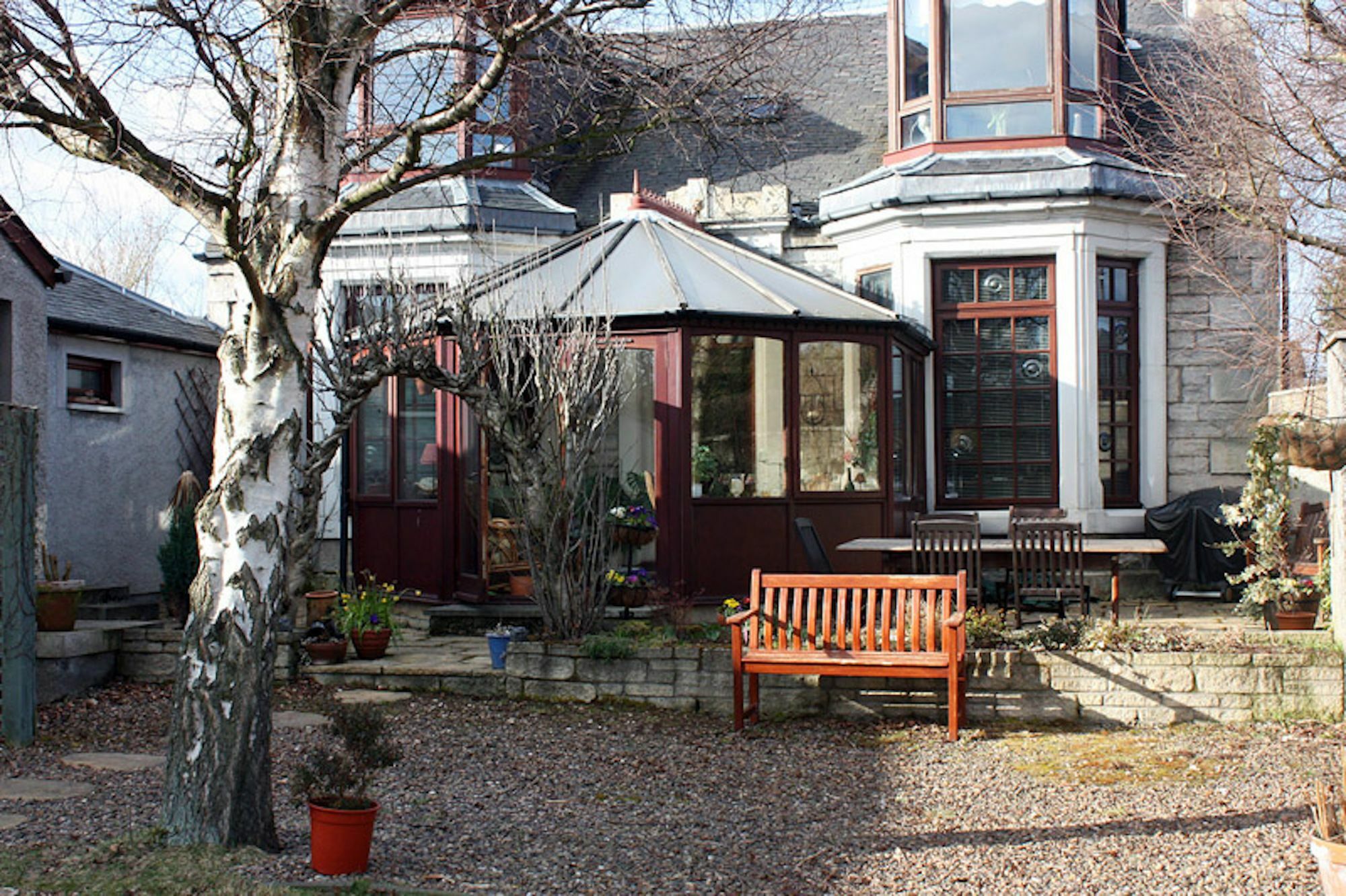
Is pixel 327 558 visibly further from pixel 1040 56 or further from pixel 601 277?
pixel 1040 56

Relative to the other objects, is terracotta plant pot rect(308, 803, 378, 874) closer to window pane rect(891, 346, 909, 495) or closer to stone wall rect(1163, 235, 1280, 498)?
window pane rect(891, 346, 909, 495)

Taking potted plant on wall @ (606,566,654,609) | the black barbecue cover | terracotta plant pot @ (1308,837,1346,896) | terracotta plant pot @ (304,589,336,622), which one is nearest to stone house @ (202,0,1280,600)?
the black barbecue cover

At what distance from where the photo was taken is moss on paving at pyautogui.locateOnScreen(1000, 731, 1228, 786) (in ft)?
20.5

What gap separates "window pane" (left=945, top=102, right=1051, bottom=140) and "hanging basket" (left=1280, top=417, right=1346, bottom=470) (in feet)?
16.6

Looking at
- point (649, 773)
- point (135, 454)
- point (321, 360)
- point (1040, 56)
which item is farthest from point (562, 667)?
point (1040, 56)

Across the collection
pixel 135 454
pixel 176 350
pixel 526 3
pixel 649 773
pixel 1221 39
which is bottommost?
pixel 649 773

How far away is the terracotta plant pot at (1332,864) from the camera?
362 cm

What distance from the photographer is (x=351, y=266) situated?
41.0 feet

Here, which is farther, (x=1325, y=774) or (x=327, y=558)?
(x=327, y=558)

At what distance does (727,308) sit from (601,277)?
1146 mm

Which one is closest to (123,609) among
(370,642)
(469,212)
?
(370,642)

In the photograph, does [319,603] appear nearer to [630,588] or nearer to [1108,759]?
[630,588]

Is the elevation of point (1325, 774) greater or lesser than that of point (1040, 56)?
lesser

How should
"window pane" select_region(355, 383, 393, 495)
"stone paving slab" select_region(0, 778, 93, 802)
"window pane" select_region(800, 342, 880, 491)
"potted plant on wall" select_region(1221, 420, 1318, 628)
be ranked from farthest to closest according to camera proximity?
"window pane" select_region(355, 383, 393, 495), "window pane" select_region(800, 342, 880, 491), "potted plant on wall" select_region(1221, 420, 1318, 628), "stone paving slab" select_region(0, 778, 93, 802)
